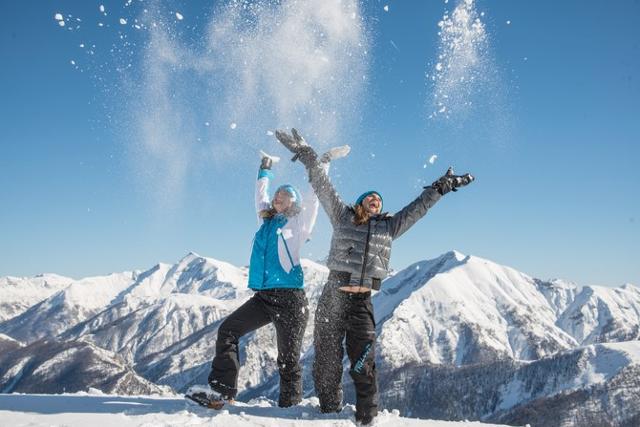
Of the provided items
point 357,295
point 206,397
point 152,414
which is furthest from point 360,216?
point 152,414

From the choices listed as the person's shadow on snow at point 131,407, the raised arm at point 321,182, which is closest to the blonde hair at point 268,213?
the raised arm at point 321,182

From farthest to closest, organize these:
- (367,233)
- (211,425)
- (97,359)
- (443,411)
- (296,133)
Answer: (97,359), (443,411), (296,133), (367,233), (211,425)

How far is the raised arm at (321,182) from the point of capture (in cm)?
784

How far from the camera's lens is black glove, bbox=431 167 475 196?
795cm

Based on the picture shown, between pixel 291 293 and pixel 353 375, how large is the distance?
1.50 metres

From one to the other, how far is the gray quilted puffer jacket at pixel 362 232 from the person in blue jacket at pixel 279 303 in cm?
31

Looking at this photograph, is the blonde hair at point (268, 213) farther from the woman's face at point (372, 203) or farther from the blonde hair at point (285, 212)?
the woman's face at point (372, 203)

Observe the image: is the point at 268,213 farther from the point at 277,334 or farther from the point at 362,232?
the point at 277,334

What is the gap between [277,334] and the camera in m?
7.52

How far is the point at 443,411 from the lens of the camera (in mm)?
179875

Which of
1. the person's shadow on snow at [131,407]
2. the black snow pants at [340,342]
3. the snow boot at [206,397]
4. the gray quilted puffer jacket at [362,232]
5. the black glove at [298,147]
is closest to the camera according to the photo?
the person's shadow on snow at [131,407]

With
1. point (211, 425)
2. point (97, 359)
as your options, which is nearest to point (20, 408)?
point (211, 425)

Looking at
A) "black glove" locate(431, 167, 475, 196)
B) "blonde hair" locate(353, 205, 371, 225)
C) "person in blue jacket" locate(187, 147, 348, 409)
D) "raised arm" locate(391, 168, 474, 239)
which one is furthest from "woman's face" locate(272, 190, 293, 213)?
"black glove" locate(431, 167, 475, 196)

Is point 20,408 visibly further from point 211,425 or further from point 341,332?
point 341,332
